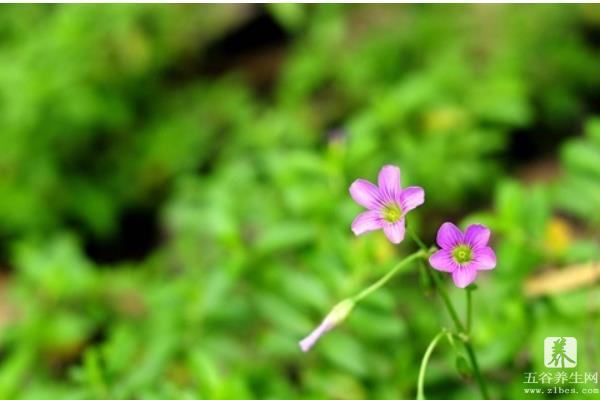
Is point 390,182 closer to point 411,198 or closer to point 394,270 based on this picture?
point 411,198

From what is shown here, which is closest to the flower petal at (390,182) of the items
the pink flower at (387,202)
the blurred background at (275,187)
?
the pink flower at (387,202)

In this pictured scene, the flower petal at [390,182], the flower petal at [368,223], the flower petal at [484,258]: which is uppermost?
the flower petal at [390,182]

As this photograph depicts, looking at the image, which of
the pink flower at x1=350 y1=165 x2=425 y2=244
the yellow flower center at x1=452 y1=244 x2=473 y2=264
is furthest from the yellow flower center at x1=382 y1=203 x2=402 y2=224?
the yellow flower center at x1=452 y1=244 x2=473 y2=264

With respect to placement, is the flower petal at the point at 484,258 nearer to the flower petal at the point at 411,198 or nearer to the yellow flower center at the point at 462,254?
the yellow flower center at the point at 462,254

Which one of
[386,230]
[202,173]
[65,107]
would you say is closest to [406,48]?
[202,173]

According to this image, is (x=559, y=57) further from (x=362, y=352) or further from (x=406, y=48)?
(x=362, y=352)

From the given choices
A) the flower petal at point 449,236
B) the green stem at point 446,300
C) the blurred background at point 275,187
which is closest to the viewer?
the flower petal at point 449,236

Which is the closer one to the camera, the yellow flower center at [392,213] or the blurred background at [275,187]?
the yellow flower center at [392,213]
